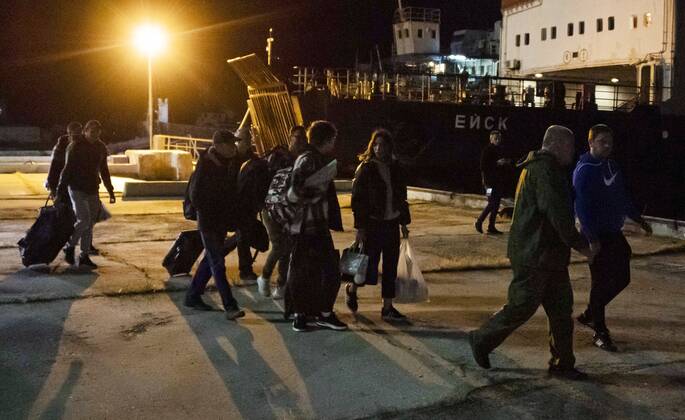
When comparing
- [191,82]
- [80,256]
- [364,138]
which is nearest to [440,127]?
[364,138]

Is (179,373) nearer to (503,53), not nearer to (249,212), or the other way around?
(249,212)

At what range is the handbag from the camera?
18.8 feet

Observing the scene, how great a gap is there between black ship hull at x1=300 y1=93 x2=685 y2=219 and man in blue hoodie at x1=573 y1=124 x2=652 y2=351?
15094mm

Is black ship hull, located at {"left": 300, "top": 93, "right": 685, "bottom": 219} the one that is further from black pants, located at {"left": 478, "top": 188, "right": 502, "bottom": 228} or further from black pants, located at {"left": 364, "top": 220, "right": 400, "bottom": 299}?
black pants, located at {"left": 364, "top": 220, "right": 400, "bottom": 299}

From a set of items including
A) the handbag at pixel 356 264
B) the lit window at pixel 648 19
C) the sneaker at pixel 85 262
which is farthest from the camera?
the lit window at pixel 648 19

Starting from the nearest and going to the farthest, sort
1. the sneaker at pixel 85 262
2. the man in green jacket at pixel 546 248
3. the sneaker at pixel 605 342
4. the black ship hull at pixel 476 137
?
1. the man in green jacket at pixel 546 248
2. the sneaker at pixel 605 342
3. the sneaker at pixel 85 262
4. the black ship hull at pixel 476 137

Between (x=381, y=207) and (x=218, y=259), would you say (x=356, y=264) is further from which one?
(x=218, y=259)

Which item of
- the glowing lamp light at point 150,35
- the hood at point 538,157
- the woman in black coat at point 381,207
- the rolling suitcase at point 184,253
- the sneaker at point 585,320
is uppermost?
the glowing lamp light at point 150,35

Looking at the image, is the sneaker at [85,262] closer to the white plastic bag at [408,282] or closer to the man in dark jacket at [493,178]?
the white plastic bag at [408,282]

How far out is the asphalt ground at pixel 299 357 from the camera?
13.6ft

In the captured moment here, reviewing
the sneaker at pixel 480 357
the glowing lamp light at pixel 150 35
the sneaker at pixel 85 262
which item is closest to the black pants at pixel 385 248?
the sneaker at pixel 480 357

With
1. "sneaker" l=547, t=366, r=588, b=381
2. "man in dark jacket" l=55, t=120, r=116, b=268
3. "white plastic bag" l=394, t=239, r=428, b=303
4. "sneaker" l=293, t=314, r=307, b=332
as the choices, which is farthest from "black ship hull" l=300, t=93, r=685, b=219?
"sneaker" l=547, t=366, r=588, b=381

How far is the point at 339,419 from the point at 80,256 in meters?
4.91

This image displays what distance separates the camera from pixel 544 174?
4.47 metres
